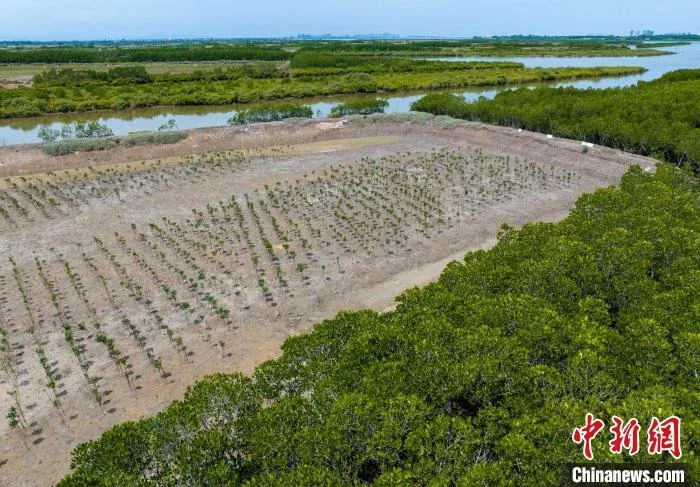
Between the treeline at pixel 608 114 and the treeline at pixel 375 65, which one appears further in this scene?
the treeline at pixel 375 65

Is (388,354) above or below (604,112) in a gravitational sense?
below

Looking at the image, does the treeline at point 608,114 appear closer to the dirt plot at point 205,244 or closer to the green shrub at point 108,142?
the dirt plot at point 205,244

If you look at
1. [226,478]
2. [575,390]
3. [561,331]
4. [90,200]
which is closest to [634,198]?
[561,331]

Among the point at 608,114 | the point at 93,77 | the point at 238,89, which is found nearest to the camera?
the point at 608,114

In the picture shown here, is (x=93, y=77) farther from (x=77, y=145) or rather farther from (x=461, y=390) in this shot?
(x=461, y=390)

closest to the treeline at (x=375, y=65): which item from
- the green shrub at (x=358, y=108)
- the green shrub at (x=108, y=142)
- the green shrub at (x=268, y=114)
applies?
the green shrub at (x=358, y=108)

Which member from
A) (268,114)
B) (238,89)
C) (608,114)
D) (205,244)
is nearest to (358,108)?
(268,114)

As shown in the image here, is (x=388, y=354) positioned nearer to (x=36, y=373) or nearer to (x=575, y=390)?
(x=575, y=390)
